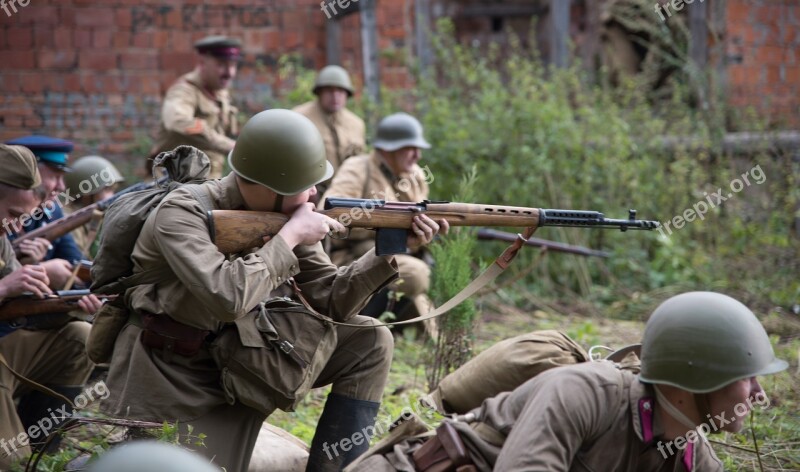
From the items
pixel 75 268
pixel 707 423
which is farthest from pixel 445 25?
pixel 707 423

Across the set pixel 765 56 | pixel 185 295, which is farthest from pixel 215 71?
pixel 765 56

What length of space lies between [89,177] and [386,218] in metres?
3.85

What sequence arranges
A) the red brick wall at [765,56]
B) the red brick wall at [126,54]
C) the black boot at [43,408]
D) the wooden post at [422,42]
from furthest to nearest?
1. the red brick wall at [765,56]
2. the wooden post at [422,42]
3. the red brick wall at [126,54]
4. the black boot at [43,408]

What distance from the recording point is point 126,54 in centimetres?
1145

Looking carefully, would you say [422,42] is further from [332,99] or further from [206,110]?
[206,110]

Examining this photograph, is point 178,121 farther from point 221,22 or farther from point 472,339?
point 472,339

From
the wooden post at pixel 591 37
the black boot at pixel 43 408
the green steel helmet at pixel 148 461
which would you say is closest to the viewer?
the green steel helmet at pixel 148 461

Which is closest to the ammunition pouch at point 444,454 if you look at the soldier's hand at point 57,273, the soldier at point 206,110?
the soldier's hand at point 57,273

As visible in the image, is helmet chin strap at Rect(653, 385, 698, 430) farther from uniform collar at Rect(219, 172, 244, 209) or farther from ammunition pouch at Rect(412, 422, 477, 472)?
uniform collar at Rect(219, 172, 244, 209)

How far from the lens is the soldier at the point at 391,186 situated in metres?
7.79

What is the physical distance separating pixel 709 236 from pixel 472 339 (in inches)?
204

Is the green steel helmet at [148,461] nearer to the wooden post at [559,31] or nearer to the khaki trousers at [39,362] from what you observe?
the khaki trousers at [39,362]

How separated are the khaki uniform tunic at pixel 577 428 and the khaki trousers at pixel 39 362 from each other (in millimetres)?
2707

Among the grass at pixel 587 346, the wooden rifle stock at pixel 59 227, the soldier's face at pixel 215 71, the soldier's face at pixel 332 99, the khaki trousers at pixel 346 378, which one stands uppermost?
the soldier's face at pixel 215 71
